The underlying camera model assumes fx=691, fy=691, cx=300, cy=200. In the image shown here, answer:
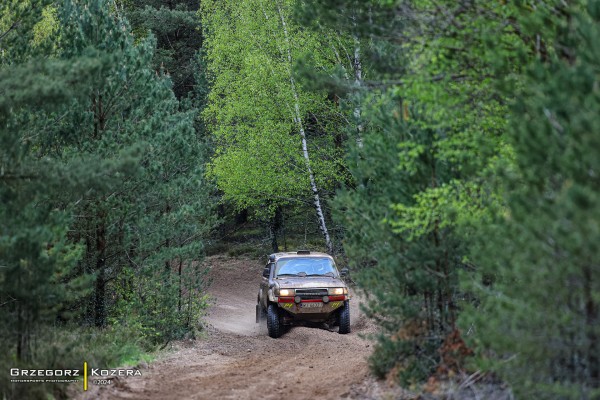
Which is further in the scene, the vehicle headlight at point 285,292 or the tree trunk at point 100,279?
the vehicle headlight at point 285,292

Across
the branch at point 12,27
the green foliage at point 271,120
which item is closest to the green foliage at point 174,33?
the green foliage at point 271,120

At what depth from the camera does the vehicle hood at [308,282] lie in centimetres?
Answer: 1603

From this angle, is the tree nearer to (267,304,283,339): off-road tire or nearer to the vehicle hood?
the vehicle hood

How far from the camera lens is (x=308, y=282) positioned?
53.1 ft

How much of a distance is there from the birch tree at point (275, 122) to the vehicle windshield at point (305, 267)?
5.22m

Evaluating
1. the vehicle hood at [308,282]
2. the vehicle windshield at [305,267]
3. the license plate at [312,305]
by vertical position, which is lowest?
the license plate at [312,305]

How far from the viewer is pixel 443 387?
7641 millimetres

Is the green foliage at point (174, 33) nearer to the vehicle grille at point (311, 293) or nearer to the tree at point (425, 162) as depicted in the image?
the vehicle grille at point (311, 293)

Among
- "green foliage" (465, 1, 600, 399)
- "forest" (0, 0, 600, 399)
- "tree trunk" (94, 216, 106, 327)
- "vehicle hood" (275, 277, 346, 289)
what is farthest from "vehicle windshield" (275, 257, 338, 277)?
"green foliage" (465, 1, 600, 399)

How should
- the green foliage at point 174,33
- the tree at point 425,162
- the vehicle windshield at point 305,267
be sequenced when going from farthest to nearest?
the green foliage at point 174,33 < the vehicle windshield at point 305,267 < the tree at point 425,162

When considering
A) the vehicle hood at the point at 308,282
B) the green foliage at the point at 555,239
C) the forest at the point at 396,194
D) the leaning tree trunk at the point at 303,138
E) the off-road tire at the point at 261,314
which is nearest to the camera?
the green foliage at the point at 555,239

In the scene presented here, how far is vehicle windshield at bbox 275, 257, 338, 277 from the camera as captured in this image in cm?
1717

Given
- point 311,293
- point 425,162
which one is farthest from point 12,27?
point 311,293

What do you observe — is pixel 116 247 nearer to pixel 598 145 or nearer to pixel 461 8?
pixel 461 8
